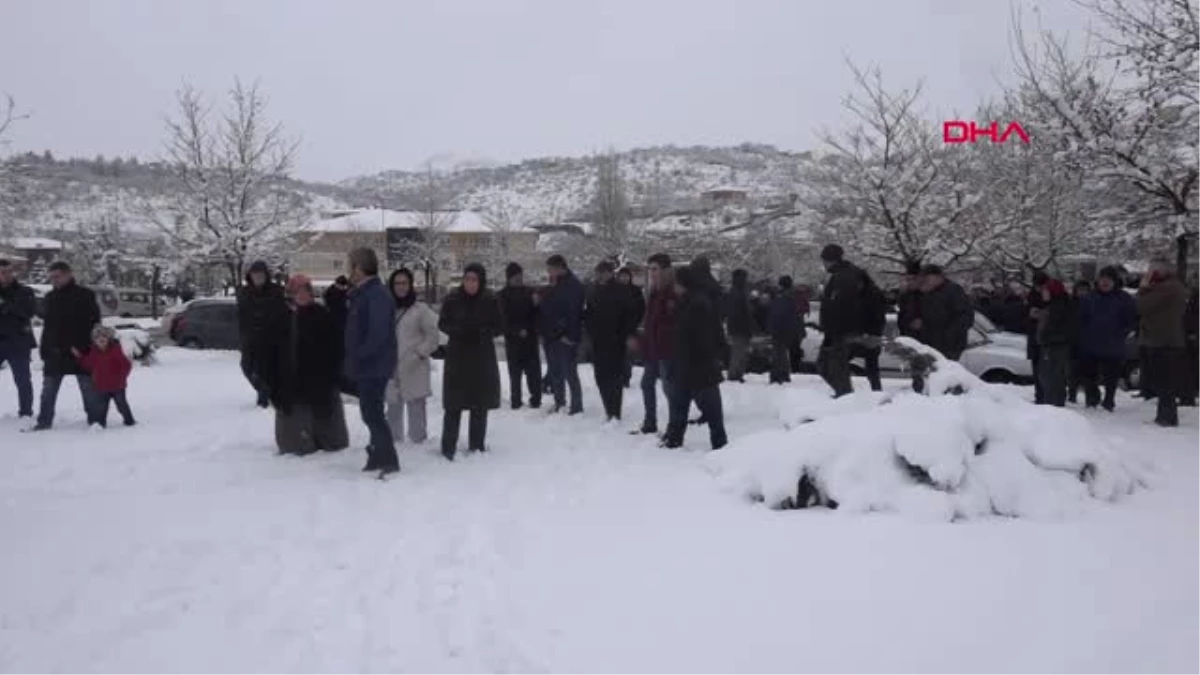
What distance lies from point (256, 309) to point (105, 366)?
2359mm

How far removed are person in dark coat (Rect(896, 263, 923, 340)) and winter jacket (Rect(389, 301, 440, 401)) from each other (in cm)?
504

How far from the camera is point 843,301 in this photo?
31.7ft

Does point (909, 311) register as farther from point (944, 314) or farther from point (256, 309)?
point (256, 309)

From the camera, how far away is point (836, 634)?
4.11 m

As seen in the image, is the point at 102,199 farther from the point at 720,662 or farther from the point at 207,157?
the point at 720,662

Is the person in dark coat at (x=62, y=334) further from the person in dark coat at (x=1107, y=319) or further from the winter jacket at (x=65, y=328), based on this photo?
the person in dark coat at (x=1107, y=319)

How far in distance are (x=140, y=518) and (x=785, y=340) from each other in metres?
9.85

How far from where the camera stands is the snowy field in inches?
155

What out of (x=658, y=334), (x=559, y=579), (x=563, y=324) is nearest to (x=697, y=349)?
(x=658, y=334)

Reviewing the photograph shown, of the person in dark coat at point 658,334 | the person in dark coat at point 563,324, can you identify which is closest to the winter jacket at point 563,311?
the person in dark coat at point 563,324

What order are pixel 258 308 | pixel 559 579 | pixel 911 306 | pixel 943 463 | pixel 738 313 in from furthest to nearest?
pixel 738 313 → pixel 911 306 → pixel 258 308 → pixel 943 463 → pixel 559 579

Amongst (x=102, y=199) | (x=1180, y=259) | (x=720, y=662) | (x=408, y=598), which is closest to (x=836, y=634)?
(x=720, y=662)

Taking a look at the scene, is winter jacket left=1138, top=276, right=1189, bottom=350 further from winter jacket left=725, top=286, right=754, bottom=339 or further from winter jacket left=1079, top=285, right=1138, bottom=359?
winter jacket left=725, top=286, right=754, bottom=339

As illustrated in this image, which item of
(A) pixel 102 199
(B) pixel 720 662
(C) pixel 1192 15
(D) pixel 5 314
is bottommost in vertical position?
(B) pixel 720 662
